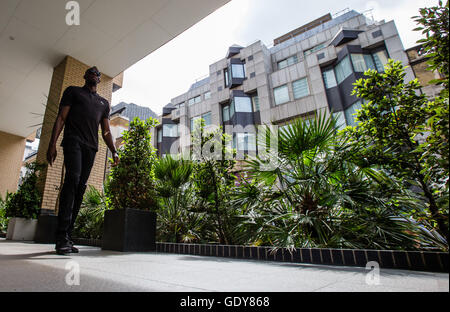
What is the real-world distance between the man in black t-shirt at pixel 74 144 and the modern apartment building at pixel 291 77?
1039 centimetres

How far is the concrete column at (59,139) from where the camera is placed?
195 inches

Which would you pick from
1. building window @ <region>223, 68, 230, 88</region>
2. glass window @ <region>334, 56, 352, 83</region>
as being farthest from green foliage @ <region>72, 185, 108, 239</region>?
building window @ <region>223, 68, 230, 88</region>

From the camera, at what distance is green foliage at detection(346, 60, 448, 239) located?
1.56 m

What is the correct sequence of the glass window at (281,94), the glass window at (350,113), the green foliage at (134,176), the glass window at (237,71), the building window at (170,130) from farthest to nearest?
the building window at (170,130)
the glass window at (237,71)
the glass window at (281,94)
the glass window at (350,113)
the green foliage at (134,176)

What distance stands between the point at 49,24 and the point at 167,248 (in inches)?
204

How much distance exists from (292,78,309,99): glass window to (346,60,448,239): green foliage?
13249 mm

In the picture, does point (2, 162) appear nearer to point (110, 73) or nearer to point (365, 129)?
point (110, 73)

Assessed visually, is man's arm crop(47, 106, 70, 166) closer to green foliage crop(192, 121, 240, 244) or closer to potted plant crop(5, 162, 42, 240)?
green foliage crop(192, 121, 240, 244)

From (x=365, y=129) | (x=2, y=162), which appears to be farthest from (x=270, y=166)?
(x=2, y=162)

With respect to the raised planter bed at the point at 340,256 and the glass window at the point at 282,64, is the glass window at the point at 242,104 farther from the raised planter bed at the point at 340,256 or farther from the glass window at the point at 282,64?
the raised planter bed at the point at 340,256

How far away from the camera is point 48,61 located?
5895 mm

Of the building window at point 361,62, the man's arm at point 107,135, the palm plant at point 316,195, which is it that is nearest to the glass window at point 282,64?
the building window at point 361,62

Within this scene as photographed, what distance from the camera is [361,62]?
12.1 meters

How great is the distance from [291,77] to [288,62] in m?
2.09
